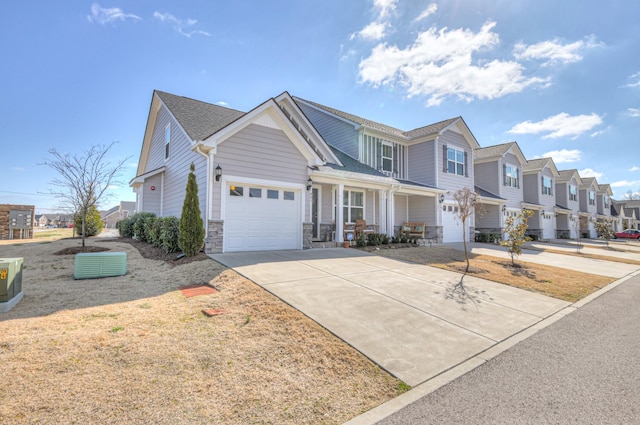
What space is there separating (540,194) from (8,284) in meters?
33.9

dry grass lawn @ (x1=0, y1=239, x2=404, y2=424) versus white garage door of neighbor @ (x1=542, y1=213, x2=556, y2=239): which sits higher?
white garage door of neighbor @ (x1=542, y1=213, x2=556, y2=239)

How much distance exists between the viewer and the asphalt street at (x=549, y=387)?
2.49 m

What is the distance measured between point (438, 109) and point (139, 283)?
A: 64.3ft

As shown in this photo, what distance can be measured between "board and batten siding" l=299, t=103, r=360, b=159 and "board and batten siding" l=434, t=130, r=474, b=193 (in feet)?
17.3

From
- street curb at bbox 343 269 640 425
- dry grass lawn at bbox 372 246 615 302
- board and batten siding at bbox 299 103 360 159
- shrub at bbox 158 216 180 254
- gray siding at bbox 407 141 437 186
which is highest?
board and batten siding at bbox 299 103 360 159

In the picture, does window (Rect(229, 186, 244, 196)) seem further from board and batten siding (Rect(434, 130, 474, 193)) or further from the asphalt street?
board and batten siding (Rect(434, 130, 474, 193))

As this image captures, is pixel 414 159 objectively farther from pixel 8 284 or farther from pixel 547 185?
pixel 547 185

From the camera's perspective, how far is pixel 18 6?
779cm

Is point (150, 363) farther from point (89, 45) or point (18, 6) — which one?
point (89, 45)

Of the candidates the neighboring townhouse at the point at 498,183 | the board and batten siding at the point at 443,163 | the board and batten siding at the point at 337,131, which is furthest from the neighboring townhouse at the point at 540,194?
the board and batten siding at the point at 337,131

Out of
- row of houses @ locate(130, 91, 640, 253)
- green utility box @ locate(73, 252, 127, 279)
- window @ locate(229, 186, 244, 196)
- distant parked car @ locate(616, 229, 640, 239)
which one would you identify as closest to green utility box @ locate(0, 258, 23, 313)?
green utility box @ locate(73, 252, 127, 279)

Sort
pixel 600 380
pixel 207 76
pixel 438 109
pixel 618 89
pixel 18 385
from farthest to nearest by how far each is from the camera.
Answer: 1. pixel 438 109
2. pixel 618 89
3. pixel 207 76
4. pixel 600 380
5. pixel 18 385

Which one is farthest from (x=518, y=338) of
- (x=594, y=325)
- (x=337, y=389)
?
(x=337, y=389)

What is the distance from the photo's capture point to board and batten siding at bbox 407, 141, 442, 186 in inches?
680
